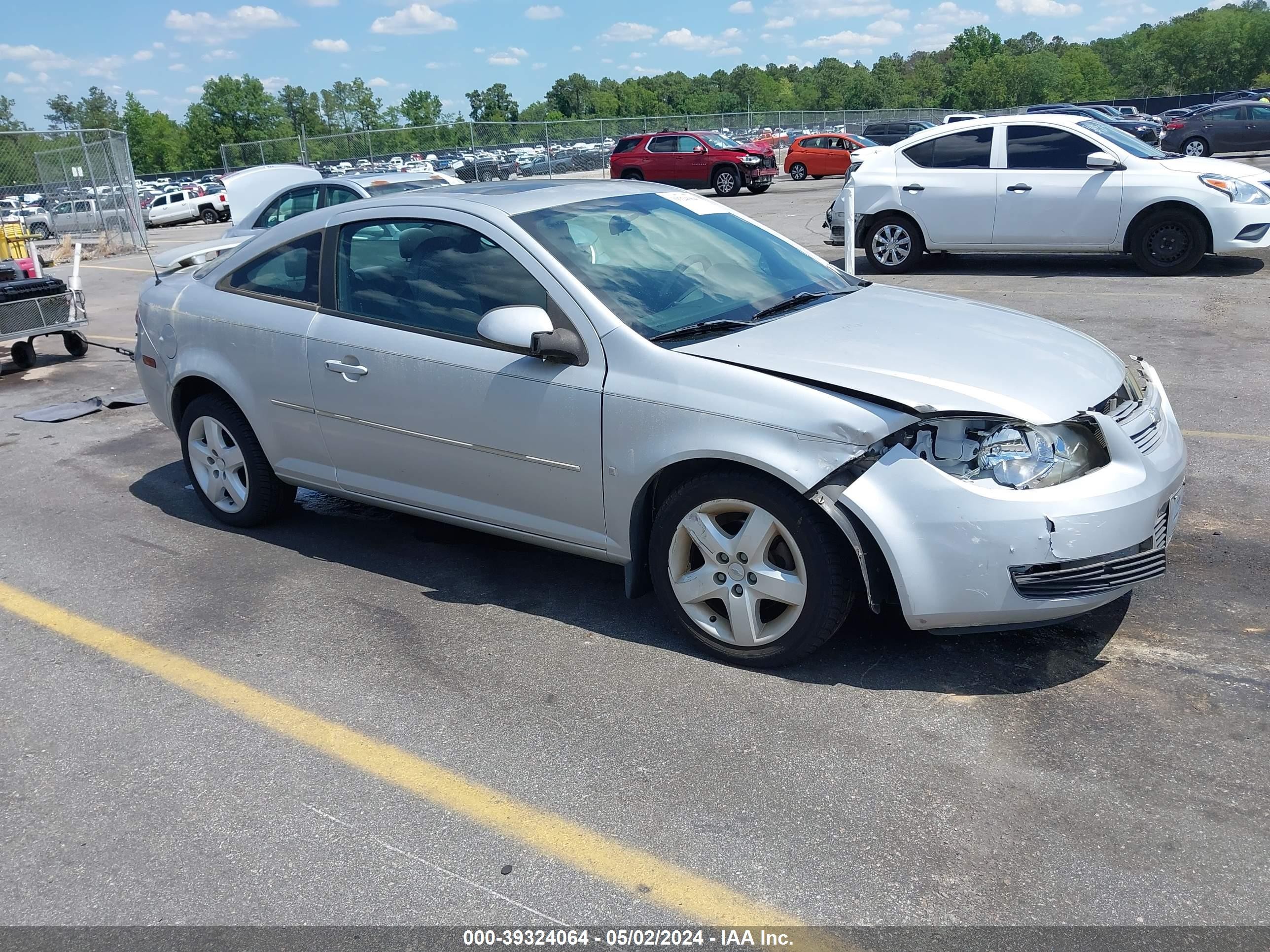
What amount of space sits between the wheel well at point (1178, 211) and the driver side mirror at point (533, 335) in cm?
929

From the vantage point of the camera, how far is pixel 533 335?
3.95 meters

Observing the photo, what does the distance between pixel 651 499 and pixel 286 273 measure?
2.26 meters

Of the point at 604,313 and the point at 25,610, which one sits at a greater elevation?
the point at 604,313

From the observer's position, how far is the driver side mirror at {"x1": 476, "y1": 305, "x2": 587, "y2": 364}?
13.0ft

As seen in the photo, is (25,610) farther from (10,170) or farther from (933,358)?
(10,170)

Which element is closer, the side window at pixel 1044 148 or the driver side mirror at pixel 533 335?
the driver side mirror at pixel 533 335

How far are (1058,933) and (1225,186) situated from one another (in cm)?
1046

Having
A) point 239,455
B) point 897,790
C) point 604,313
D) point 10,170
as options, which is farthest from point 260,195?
point 897,790

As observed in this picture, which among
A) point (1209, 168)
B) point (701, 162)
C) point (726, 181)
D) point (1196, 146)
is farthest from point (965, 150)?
point (1196, 146)

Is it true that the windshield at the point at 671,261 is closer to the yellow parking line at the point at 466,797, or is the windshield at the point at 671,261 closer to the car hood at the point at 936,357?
the car hood at the point at 936,357

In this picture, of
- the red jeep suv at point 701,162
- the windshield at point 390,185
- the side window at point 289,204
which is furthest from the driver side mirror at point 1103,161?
the red jeep suv at point 701,162

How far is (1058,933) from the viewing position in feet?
8.27

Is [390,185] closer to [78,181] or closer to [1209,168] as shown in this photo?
[1209,168]

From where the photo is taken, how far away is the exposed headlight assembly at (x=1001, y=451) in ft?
11.3
